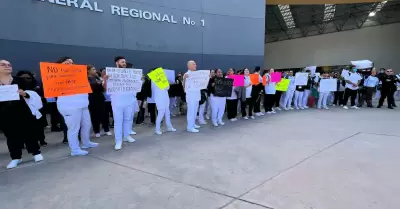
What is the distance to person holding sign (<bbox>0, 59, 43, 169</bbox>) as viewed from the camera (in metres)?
3.77

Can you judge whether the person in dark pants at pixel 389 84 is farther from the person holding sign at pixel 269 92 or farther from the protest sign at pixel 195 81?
the protest sign at pixel 195 81

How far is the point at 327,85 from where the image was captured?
34.2ft

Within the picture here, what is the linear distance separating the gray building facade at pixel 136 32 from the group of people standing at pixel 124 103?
→ 6.16 ft

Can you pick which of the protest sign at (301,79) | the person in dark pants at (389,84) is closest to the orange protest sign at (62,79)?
the protest sign at (301,79)

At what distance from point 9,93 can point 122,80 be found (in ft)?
5.79

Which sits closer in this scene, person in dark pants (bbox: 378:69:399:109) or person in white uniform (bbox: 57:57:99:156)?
person in white uniform (bbox: 57:57:99:156)

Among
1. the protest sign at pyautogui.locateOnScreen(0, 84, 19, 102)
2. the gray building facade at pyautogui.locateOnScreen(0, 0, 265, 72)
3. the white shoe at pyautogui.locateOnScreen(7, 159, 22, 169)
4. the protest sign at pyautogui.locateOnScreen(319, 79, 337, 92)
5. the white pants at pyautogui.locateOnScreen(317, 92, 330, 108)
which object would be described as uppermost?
the gray building facade at pyautogui.locateOnScreen(0, 0, 265, 72)

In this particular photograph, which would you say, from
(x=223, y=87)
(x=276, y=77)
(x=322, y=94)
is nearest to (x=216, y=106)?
(x=223, y=87)

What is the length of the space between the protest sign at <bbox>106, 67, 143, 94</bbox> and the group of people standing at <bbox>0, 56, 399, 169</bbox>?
0.10m

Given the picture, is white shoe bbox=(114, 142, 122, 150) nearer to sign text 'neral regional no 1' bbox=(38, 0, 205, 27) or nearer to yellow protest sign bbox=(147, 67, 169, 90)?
yellow protest sign bbox=(147, 67, 169, 90)

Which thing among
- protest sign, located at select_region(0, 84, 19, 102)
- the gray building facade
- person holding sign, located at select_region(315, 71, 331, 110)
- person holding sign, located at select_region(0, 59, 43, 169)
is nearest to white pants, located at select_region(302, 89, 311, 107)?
person holding sign, located at select_region(315, 71, 331, 110)

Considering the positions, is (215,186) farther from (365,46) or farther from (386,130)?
(365,46)

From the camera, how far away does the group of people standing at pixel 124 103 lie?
13.2 feet

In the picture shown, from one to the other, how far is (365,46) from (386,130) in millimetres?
23092
